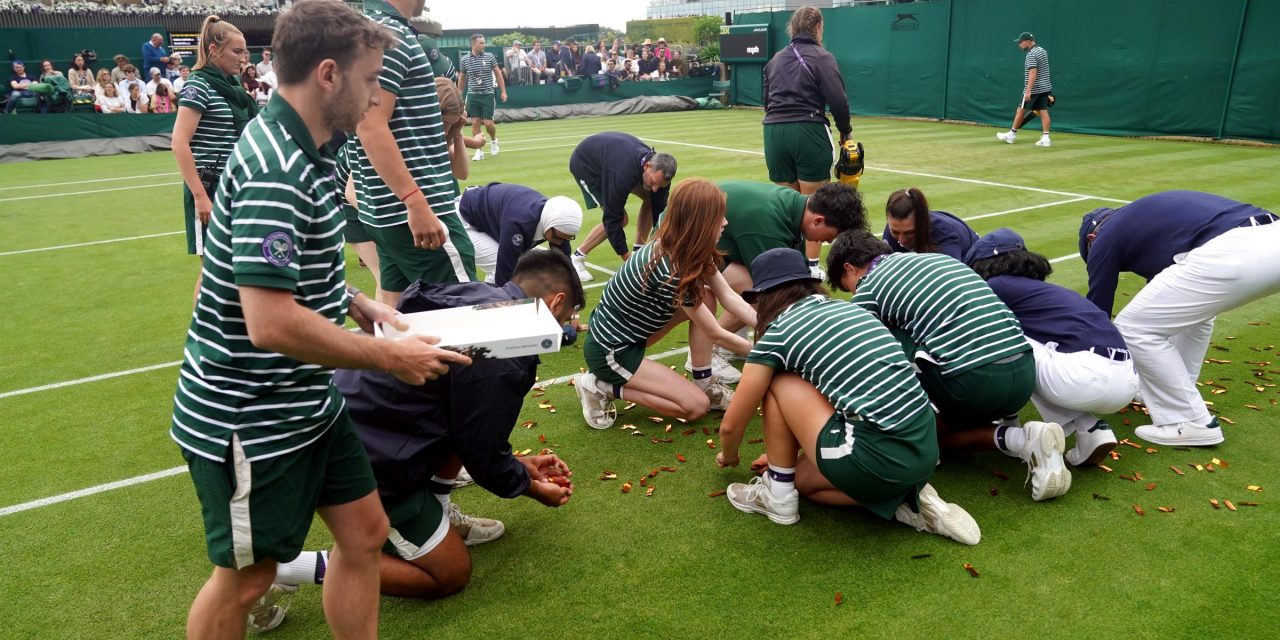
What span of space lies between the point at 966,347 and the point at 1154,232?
54.5 inches

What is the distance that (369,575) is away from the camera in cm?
256

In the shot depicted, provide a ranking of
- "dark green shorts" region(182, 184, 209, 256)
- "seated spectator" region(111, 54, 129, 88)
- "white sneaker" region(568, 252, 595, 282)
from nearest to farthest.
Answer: "dark green shorts" region(182, 184, 209, 256) → "white sneaker" region(568, 252, 595, 282) → "seated spectator" region(111, 54, 129, 88)

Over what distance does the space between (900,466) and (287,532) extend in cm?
222

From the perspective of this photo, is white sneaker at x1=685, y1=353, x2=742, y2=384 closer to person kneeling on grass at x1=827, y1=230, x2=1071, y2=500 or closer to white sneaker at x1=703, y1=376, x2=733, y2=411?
white sneaker at x1=703, y1=376, x2=733, y2=411

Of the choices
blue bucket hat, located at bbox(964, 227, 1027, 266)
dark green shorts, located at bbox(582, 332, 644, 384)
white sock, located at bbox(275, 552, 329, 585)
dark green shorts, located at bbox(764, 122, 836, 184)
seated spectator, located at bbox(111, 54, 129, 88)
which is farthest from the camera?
seated spectator, located at bbox(111, 54, 129, 88)

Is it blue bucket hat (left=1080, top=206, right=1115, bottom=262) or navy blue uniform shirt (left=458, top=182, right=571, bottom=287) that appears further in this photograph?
navy blue uniform shirt (left=458, top=182, right=571, bottom=287)

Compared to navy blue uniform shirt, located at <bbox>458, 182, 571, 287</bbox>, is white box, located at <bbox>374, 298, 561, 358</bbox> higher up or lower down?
higher up

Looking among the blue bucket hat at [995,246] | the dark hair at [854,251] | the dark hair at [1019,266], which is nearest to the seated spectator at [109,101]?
the dark hair at [854,251]

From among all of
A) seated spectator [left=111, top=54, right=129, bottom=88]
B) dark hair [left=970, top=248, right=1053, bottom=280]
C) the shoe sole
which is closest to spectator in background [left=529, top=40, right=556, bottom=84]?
seated spectator [left=111, top=54, right=129, bottom=88]

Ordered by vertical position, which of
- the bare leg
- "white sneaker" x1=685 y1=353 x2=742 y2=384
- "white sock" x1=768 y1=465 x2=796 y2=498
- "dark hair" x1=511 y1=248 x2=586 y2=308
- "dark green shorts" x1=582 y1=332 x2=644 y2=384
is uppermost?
"dark hair" x1=511 y1=248 x2=586 y2=308

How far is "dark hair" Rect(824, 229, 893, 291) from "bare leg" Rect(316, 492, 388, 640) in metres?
2.57

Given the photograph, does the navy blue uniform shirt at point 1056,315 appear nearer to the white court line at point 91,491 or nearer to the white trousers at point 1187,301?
the white trousers at point 1187,301

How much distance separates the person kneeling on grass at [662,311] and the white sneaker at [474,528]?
3.94 feet

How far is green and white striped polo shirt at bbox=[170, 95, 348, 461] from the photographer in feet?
6.59
